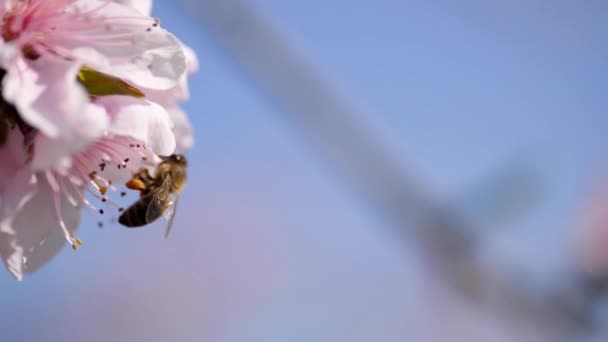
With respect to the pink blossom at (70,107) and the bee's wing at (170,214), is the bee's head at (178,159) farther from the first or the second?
the pink blossom at (70,107)

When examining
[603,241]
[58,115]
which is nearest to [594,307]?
[603,241]

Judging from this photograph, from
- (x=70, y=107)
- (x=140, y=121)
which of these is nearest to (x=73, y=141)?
(x=70, y=107)

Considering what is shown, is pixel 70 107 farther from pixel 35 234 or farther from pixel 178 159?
pixel 178 159

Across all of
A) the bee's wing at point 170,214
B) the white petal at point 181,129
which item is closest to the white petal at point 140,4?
the white petal at point 181,129

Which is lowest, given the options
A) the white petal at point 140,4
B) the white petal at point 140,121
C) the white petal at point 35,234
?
the white petal at point 35,234

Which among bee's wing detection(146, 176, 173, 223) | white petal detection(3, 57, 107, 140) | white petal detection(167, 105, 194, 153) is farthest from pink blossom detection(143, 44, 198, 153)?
white petal detection(3, 57, 107, 140)

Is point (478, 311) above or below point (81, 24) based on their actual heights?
above

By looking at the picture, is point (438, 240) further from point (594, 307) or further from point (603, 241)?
point (603, 241)
